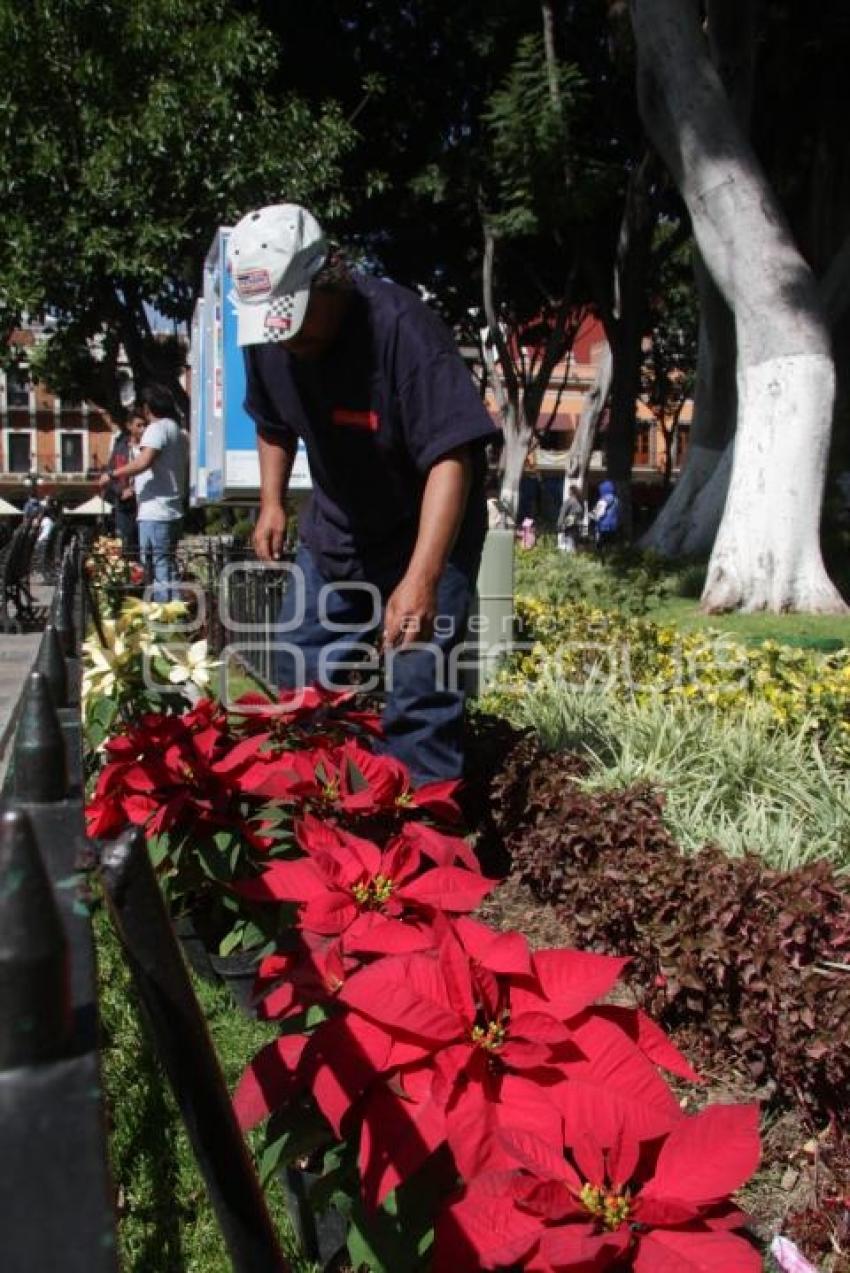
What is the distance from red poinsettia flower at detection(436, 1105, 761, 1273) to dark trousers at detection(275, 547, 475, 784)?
1.83 m

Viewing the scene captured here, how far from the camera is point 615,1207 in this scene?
114 centimetres

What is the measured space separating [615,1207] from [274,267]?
221 cm

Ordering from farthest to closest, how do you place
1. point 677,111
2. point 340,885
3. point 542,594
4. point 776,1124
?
point 677,111 < point 542,594 < point 776,1124 < point 340,885

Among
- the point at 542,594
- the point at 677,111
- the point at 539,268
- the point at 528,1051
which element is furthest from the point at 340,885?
the point at 539,268

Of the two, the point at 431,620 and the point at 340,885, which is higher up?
the point at 431,620

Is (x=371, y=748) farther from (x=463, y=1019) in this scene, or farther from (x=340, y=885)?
(x=463, y=1019)

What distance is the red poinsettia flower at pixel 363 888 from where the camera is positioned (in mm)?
1615

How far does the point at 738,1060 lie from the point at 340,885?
1.28 meters

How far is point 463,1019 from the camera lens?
51.6 inches

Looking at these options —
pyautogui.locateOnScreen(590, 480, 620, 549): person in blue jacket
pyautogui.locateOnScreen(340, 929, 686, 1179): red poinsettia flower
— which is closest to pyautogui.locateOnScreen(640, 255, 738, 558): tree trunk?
pyautogui.locateOnScreen(590, 480, 620, 549): person in blue jacket

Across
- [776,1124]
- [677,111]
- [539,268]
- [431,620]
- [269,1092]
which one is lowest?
[776,1124]

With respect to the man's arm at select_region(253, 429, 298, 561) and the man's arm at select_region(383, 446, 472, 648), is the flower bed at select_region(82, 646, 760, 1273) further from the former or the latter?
the man's arm at select_region(253, 429, 298, 561)

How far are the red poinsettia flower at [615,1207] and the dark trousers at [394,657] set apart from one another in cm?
183

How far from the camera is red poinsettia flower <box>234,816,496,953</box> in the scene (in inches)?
63.6
